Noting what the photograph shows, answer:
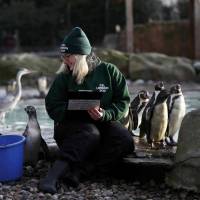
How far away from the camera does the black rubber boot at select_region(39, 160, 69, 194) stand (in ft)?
15.3

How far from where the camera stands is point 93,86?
Result: 16.8 ft

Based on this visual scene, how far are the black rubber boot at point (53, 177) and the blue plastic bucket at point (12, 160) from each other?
368 mm

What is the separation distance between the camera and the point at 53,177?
4.73 meters

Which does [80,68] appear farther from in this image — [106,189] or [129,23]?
[129,23]

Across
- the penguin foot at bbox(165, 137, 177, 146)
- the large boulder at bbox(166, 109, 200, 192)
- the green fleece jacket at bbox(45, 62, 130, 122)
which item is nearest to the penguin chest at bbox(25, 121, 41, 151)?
the green fleece jacket at bbox(45, 62, 130, 122)

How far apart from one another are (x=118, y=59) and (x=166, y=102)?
10810 millimetres

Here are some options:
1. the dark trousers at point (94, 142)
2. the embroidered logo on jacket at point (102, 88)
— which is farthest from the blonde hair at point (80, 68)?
the dark trousers at point (94, 142)

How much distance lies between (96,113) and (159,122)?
2.68 ft

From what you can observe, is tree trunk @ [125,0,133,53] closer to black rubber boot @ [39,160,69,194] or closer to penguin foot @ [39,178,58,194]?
black rubber boot @ [39,160,69,194]

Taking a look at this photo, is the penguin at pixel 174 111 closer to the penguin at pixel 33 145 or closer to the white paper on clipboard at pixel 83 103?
the white paper on clipboard at pixel 83 103

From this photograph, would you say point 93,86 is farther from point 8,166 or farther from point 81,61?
point 8,166

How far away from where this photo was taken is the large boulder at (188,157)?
4.68 metres

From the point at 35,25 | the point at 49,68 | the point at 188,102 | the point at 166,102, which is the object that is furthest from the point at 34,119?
the point at 35,25

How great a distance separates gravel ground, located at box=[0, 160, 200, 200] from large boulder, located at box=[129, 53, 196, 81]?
35.3ft
